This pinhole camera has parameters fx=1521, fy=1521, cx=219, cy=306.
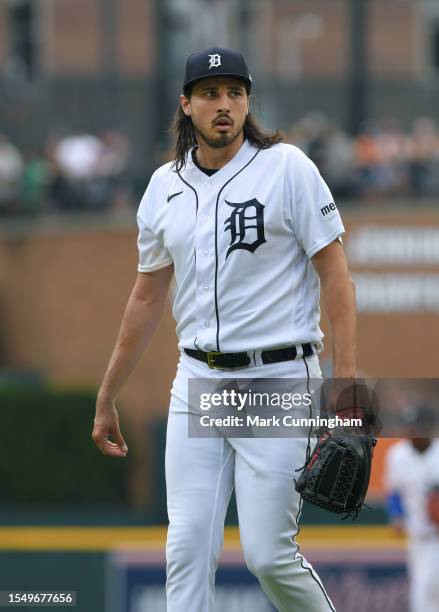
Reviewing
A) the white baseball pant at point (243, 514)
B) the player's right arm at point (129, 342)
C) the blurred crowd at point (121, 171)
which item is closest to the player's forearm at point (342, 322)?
the white baseball pant at point (243, 514)

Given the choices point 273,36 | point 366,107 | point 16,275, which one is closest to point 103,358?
point 16,275

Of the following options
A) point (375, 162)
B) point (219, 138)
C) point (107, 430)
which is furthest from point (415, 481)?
point (375, 162)

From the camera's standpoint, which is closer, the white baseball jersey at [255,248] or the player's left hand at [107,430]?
the white baseball jersey at [255,248]

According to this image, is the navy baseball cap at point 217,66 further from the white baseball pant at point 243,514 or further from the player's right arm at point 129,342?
the white baseball pant at point 243,514

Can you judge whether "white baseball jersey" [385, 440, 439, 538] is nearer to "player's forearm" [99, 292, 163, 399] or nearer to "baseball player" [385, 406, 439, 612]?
"baseball player" [385, 406, 439, 612]

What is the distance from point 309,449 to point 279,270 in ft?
1.93

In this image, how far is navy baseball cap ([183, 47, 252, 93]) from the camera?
4875mm

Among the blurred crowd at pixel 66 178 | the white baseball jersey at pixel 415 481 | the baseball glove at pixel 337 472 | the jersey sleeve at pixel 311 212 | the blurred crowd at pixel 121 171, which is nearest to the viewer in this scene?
the baseball glove at pixel 337 472

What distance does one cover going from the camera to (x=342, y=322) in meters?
4.80

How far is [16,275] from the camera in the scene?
20250 mm

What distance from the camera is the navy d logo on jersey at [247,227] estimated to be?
4.89 m

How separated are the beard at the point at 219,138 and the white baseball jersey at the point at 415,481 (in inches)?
236

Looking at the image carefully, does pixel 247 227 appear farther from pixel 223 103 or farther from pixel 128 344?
pixel 128 344

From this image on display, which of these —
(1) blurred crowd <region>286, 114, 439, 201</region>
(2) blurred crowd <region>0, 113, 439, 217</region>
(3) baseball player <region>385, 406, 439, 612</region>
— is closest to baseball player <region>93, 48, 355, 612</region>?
(3) baseball player <region>385, 406, 439, 612</region>
